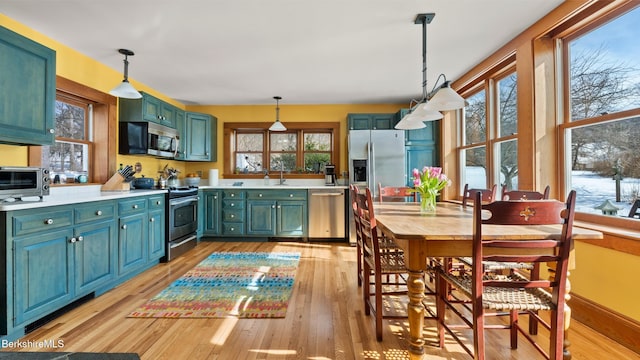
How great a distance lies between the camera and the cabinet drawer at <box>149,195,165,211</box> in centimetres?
328

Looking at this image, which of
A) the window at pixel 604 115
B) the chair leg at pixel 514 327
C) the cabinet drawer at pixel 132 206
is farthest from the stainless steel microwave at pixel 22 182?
the window at pixel 604 115

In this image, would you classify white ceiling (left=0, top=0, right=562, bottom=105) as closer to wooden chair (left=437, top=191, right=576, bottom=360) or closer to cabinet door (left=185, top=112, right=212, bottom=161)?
cabinet door (left=185, top=112, right=212, bottom=161)

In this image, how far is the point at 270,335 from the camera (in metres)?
1.90

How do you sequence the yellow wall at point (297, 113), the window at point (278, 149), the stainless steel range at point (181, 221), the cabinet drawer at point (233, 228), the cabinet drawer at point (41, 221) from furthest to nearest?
the window at point (278, 149) → the yellow wall at point (297, 113) → the cabinet drawer at point (233, 228) → the stainless steel range at point (181, 221) → the cabinet drawer at point (41, 221)

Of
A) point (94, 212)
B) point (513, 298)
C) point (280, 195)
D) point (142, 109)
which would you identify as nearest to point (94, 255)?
point (94, 212)

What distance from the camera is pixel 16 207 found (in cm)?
179

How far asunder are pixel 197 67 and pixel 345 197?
274 cm

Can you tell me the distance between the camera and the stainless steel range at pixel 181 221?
3.59m

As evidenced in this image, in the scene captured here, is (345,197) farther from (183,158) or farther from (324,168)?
(183,158)

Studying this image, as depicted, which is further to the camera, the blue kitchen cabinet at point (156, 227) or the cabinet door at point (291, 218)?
the cabinet door at point (291, 218)

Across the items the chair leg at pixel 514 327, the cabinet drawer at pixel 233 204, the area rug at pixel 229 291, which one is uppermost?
the cabinet drawer at pixel 233 204

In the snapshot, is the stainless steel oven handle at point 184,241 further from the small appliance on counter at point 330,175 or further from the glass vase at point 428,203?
the glass vase at point 428,203

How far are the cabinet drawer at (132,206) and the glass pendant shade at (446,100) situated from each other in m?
2.91

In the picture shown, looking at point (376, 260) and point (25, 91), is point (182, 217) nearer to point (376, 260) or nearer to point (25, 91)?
point (25, 91)
